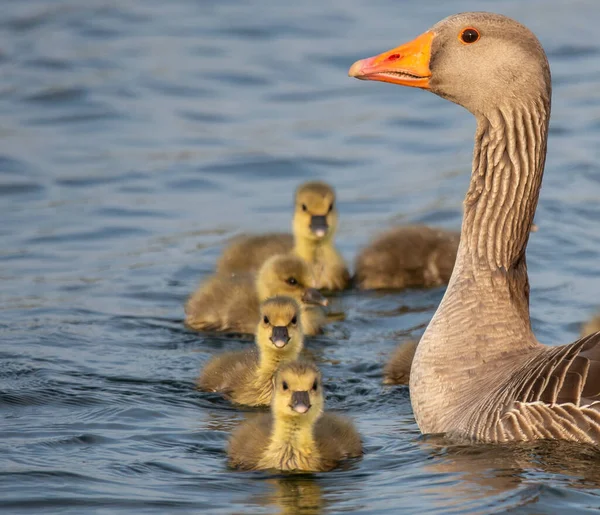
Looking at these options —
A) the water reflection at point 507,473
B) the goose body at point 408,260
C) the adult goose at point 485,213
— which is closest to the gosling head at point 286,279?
the goose body at point 408,260

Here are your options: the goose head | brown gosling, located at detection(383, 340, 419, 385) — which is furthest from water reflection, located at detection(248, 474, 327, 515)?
the goose head

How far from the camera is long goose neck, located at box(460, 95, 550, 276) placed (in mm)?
7488

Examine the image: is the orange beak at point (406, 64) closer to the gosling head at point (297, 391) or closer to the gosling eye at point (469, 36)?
the gosling eye at point (469, 36)

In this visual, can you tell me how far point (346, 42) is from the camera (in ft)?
63.0

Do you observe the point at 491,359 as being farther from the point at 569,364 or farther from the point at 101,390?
the point at 101,390

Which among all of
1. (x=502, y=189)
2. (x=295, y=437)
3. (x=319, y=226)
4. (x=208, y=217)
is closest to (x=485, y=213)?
(x=502, y=189)

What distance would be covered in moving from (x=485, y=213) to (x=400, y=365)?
1.45m

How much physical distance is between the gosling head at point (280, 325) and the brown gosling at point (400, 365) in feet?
2.08

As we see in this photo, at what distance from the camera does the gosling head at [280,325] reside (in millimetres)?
8375

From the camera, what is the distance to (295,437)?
7109mm

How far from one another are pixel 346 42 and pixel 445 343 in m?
12.3

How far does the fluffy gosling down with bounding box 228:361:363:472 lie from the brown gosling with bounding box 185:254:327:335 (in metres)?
2.52

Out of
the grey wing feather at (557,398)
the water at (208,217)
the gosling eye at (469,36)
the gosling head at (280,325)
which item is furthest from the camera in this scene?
the gosling head at (280,325)

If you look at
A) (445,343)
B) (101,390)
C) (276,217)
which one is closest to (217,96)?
(276,217)
